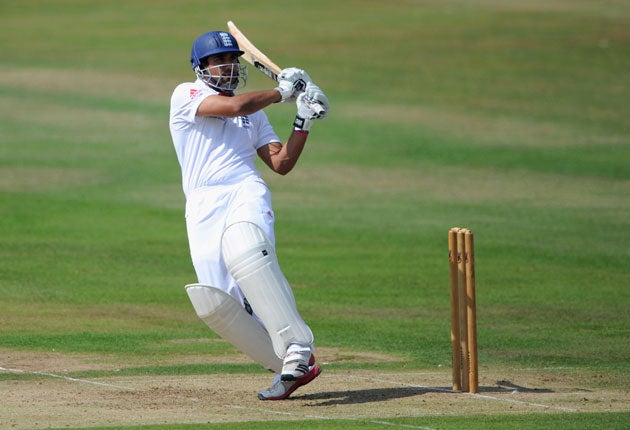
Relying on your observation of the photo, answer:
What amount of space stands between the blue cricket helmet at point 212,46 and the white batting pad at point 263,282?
1073 mm

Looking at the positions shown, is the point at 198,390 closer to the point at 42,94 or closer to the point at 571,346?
the point at 571,346

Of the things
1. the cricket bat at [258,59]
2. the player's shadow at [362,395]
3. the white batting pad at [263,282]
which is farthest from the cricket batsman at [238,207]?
the cricket bat at [258,59]

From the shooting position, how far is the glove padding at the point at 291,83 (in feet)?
25.4

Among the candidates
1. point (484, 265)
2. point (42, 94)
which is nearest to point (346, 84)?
point (42, 94)

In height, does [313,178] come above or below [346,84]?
below

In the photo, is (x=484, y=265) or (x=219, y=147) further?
(x=484, y=265)

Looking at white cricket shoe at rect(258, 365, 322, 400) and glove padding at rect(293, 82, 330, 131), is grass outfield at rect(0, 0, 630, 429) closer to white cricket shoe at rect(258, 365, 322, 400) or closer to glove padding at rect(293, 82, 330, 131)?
white cricket shoe at rect(258, 365, 322, 400)

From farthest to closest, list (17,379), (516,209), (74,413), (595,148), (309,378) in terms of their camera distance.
→ (595,148)
(516,209)
(17,379)
(309,378)
(74,413)

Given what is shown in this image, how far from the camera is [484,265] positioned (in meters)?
13.7

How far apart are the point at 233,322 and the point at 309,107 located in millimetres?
1380

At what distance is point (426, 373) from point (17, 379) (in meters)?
2.68

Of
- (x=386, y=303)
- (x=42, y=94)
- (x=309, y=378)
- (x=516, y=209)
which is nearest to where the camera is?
(x=309, y=378)

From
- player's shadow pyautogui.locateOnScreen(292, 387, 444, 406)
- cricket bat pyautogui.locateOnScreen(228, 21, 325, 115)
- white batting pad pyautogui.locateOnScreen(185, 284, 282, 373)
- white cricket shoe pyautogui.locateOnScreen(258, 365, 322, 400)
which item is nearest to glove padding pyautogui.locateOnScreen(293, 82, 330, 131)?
cricket bat pyautogui.locateOnScreen(228, 21, 325, 115)

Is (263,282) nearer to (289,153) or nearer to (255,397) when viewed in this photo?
(255,397)
